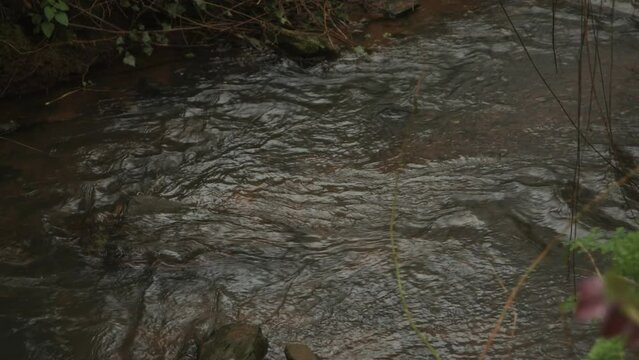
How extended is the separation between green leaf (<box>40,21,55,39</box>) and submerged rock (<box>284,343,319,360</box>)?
11.7 feet

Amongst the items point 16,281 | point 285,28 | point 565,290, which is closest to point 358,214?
point 565,290

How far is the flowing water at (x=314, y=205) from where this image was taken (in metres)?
3.35

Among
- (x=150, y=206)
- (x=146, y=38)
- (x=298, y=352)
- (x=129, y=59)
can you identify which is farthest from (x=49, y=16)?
(x=298, y=352)

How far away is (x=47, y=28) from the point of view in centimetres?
531

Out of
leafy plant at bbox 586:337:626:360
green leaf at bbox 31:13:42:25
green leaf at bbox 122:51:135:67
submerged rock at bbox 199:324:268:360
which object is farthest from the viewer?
green leaf at bbox 122:51:135:67

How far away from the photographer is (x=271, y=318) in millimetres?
3404

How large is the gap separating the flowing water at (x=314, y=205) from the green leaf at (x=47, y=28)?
2.21 feet

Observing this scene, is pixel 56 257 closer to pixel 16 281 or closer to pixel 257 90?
pixel 16 281

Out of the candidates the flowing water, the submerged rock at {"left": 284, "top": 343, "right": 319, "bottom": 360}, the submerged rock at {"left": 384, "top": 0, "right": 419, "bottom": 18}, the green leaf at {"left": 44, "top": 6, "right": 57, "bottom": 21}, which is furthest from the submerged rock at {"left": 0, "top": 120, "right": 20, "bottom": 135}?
the submerged rock at {"left": 384, "top": 0, "right": 419, "bottom": 18}

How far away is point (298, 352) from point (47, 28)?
3672 millimetres

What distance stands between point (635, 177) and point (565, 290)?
134 centimetres

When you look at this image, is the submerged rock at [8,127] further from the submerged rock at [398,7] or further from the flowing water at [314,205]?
the submerged rock at [398,7]

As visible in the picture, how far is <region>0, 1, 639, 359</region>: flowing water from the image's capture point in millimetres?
3348

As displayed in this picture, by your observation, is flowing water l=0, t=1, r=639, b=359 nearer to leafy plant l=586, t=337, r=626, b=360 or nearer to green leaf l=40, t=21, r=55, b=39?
green leaf l=40, t=21, r=55, b=39
